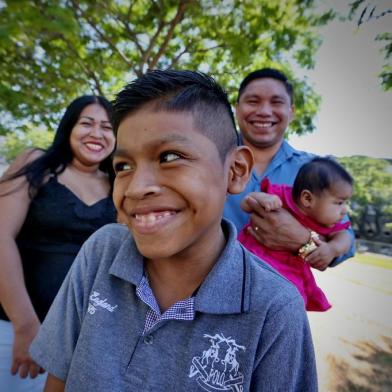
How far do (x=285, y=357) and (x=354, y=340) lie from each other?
547 centimetres

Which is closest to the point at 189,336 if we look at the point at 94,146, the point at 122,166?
the point at 122,166

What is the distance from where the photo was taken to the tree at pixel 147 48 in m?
5.42

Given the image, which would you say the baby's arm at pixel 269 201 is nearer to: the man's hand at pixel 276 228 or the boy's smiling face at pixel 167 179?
the man's hand at pixel 276 228

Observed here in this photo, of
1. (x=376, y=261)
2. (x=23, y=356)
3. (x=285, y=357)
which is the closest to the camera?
(x=285, y=357)

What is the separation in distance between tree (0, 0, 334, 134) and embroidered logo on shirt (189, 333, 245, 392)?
4887 millimetres

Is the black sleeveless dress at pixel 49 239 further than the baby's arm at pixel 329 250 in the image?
No

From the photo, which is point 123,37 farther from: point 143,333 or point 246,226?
point 143,333

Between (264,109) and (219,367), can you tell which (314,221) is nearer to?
(264,109)

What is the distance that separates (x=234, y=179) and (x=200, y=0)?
5.51m

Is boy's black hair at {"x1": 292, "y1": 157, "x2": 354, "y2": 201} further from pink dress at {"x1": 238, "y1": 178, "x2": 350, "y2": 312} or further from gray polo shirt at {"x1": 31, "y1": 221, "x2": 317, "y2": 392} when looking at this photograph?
gray polo shirt at {"x1": 31, "y1": 221, "x2": 317, "y2": 392}

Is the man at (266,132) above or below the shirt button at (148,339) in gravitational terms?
above

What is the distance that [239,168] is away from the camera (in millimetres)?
1385

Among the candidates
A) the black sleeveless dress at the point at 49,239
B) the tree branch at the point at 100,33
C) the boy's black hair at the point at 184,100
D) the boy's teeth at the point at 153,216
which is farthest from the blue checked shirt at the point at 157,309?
the tree branch at the point at 100,33

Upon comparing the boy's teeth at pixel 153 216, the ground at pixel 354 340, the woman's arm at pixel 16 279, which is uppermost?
the boy's teeth at pixel 153 216
